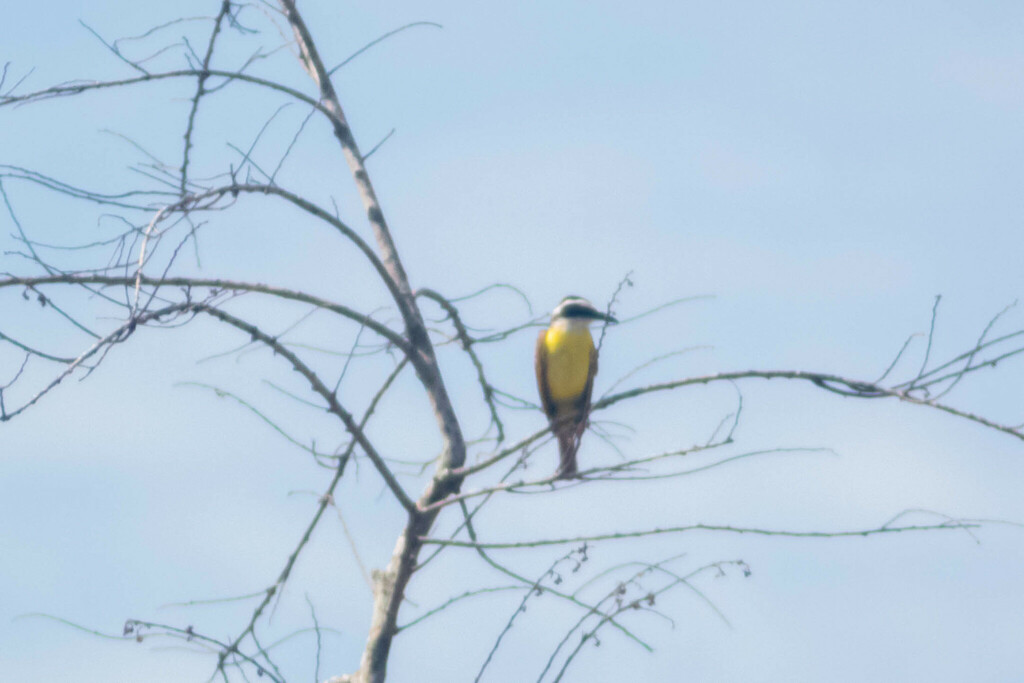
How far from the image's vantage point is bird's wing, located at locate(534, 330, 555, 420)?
7512 millimetres

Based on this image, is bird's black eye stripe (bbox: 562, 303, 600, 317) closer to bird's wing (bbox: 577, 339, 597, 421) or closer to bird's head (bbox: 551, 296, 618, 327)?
bird's head (bbox: 551, 296, 618, 327)

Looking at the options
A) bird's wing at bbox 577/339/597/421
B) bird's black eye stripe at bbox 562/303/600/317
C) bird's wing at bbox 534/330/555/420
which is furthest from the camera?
bird's black eye stripe at bbox 562/303/600/317

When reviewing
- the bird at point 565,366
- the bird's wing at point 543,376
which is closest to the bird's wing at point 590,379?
the bird at point 565,366

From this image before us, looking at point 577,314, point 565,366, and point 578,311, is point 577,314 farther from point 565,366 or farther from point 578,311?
point 565,366

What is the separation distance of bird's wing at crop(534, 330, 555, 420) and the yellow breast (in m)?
0.02

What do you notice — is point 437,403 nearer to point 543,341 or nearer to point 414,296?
point 414,296

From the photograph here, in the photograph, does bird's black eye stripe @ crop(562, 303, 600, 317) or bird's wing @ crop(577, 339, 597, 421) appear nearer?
bird's wing @ crop(577, 339, 597, 421)

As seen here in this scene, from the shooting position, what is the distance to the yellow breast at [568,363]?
7.39 m

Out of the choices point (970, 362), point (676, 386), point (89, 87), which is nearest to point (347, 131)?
point (89, 87)

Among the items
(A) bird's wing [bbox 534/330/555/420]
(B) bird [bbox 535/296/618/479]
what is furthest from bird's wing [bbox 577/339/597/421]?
(A) bird's wing [bbox 534/330/555/420]

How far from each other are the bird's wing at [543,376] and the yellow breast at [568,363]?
0.02m

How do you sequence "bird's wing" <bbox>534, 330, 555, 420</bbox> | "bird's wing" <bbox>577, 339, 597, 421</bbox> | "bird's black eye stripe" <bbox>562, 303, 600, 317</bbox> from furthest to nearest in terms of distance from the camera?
"bird's black eye stripe" <bbox>562, 303, 600, 317</bbox>, "bird's wing" <bbox>534, 330, 555, 420</bbox>, "bird's wing" <bbox>577, 339, 597, 421</bbox>

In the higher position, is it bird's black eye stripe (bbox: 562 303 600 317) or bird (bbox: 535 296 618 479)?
bird's black eye stripe (bbox: 562 303 600 317)

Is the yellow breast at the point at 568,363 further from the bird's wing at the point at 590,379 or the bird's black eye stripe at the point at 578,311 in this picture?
the bird's black eye stripe at the point at 578,311
